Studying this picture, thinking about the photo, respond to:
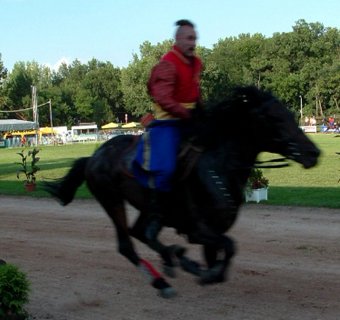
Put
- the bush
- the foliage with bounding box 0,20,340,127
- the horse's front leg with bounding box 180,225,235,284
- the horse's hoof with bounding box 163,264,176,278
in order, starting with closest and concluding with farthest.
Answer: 1. the horse's front leg with bounding box 180,225,235,284
2. the horse's hoof with bounding box 163,264,176,278
3. the bush
4. the foliage with bounding box 0,20,340,127

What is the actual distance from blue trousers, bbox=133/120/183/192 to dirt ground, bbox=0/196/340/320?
1.65 meters

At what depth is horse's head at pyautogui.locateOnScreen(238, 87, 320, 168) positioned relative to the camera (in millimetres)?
4846

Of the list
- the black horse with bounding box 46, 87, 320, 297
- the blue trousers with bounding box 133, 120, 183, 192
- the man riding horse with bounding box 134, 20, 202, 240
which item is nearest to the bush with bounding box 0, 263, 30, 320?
the black horse with bounding box 46, 87, 320, 297

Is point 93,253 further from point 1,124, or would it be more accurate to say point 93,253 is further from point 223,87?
point 1,124

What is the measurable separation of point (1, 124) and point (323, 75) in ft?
147

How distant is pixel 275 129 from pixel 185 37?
3.75 ft

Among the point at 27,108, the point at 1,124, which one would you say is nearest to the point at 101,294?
the point at 1,124

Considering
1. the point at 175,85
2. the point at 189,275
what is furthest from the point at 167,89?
the point at 189,275

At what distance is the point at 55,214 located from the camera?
14.3 meters

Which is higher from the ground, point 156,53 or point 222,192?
point 156,53

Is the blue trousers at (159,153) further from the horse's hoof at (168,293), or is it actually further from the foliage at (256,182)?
the foliage at (256,182)

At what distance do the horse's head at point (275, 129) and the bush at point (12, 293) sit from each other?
283 centimetres

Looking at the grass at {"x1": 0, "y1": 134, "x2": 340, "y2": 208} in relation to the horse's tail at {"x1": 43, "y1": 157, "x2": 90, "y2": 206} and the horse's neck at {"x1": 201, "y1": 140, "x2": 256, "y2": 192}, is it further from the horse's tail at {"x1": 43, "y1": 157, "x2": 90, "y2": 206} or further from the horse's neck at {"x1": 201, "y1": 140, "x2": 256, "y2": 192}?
the horse's neck at {"x1": 201, "y1": 140, "x2": 256, "y2": 192}

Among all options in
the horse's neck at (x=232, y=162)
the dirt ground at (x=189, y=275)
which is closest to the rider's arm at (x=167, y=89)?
the horse's neck at (x=232, y=162)
